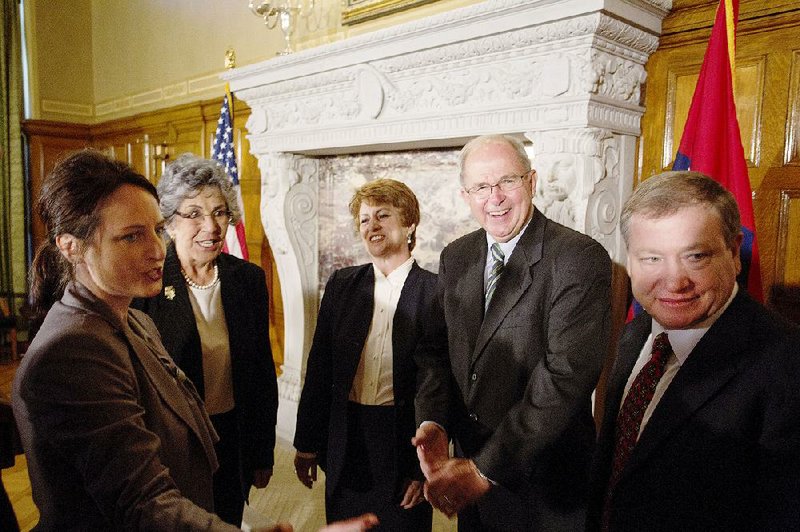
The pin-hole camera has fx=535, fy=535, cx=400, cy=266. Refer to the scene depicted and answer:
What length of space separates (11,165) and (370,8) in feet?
17.9

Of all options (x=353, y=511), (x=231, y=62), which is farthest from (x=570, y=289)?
(x=231, y=62)

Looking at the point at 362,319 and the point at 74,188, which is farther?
the point at 362,319

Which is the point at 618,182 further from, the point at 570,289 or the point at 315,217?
the point at 315,217

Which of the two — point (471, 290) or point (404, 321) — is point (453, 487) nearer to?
point (471, 290)

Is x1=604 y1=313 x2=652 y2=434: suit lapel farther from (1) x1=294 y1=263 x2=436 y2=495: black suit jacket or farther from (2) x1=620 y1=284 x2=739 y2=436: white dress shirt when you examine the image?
(1) x1=294 y1=263 x2=436 y2=495: black suit jacket

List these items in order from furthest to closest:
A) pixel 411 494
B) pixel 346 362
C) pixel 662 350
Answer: pixel 346 362
pixel 411 494
pixel 662 350

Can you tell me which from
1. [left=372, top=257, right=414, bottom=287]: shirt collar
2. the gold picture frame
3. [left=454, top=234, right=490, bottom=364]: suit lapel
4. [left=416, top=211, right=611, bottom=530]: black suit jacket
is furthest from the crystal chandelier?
[left=416, top=211, right=611, bottom=530]: black suit jacket

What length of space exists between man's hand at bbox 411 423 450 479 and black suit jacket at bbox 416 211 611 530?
0.05m

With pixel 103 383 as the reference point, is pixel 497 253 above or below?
above

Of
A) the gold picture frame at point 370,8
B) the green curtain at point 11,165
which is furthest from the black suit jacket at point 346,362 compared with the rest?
the green curtain at point 11,165

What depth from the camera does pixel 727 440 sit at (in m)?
0.98

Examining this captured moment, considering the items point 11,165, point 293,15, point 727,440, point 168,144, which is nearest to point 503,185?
point 727,440

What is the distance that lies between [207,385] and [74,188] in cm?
93

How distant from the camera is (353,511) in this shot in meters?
2.03
